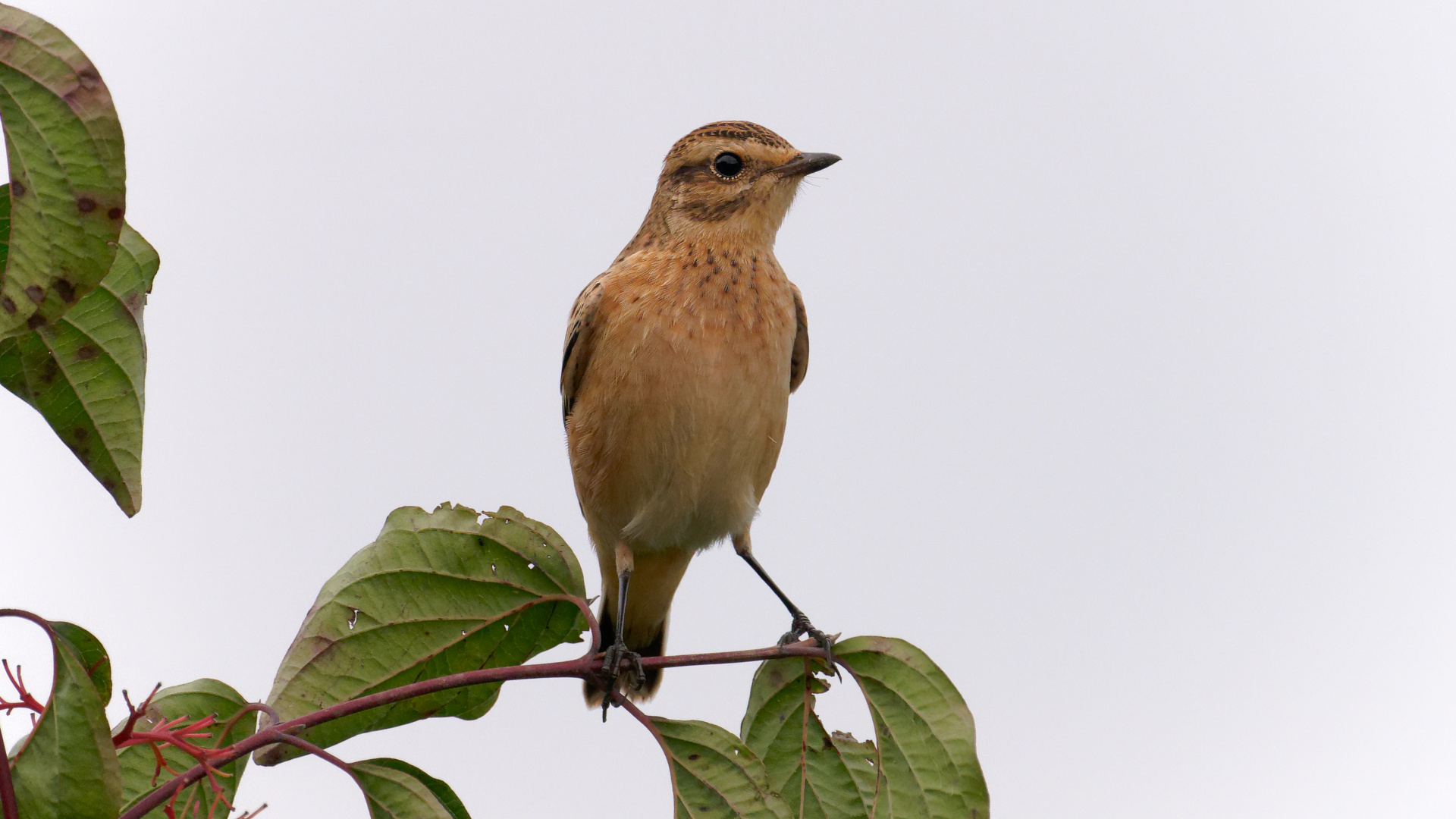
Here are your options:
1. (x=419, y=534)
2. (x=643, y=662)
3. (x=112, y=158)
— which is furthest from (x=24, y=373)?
(x=643, y=662)

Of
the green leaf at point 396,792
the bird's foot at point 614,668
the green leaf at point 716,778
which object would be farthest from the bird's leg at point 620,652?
the green leaf at point 396,792

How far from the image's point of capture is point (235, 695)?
11.4ft

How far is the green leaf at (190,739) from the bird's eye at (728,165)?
320 centimetres

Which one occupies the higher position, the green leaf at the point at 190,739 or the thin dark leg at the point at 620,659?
the thin dark leg at the point at 620,659

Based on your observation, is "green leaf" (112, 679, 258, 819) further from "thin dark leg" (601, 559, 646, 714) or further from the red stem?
"thin dark leg" (601, 559, 646, 714)

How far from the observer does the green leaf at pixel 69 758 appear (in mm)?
2705

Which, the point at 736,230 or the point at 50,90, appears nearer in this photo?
the point at 50,90

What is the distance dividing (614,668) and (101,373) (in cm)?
167

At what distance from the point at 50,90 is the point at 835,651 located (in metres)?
2.41

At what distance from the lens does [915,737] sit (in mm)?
3766

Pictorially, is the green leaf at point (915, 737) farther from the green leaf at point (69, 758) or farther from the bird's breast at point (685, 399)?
the green leaf at point (69, 758)

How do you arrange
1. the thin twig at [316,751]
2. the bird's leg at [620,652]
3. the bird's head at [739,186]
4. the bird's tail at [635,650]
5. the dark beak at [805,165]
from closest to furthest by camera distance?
the thin twig at [316,751] < the bird's leg at [620,652] < the bird's tail at [635,650] < the dark beak at [805,165] < the bird's head at [739,186]

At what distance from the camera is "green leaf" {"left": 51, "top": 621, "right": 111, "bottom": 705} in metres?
2.84

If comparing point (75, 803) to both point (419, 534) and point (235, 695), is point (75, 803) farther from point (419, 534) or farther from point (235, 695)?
point (419, 534)
